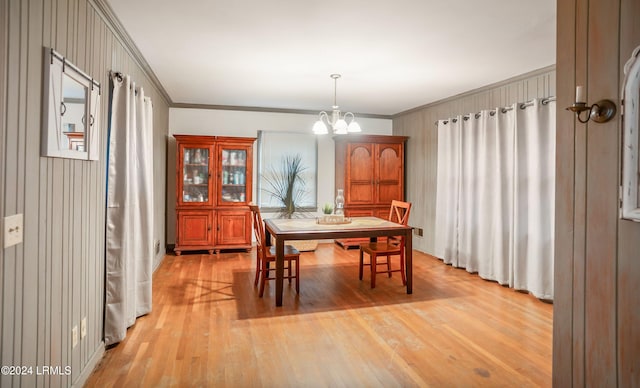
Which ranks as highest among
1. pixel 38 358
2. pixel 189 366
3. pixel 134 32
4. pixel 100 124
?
pixel 134 32

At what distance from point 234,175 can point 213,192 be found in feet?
1.38

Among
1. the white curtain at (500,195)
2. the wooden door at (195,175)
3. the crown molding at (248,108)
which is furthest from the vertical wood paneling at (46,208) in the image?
the white curtain at (500,195)

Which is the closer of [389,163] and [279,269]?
[279,269]

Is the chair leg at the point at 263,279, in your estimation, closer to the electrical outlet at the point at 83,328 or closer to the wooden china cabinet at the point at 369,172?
the electrical outlet at the point at 83,328

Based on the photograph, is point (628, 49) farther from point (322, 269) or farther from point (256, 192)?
point (256, 192)

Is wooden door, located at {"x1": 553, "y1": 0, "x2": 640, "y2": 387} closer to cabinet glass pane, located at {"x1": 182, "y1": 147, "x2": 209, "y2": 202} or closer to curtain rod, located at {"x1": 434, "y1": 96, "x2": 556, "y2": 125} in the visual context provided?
curtain rod, located at {"x1": 434, "y1": 96, "x2": 556, "y2": 125}

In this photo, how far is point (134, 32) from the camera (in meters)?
2.96

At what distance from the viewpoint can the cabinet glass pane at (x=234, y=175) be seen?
5719mm

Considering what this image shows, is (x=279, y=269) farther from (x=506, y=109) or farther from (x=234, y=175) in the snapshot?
(x=506, y=109)

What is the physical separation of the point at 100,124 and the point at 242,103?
3646 mm

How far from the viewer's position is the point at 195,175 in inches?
221

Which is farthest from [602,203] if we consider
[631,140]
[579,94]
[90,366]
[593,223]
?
[90,366]

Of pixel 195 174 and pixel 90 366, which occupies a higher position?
pixel 195 174

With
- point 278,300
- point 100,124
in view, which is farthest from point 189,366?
point 100,124
